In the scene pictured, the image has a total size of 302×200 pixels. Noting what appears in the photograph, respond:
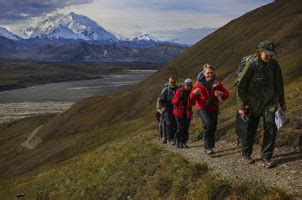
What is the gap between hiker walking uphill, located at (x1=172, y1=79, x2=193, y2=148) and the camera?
63.0ft

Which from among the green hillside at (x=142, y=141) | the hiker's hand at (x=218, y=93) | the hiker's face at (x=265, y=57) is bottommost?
the green hillside at (x=142, y=141)

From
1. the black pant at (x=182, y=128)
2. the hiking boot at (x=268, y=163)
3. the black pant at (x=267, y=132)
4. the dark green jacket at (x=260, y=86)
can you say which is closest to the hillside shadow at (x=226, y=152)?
the black pant at (x=267, y=132)

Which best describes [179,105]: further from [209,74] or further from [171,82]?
[209,74]

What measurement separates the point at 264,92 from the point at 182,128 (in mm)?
6963

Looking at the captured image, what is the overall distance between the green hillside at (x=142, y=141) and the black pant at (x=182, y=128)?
108 centimetres

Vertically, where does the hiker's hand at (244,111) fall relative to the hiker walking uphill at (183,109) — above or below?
above

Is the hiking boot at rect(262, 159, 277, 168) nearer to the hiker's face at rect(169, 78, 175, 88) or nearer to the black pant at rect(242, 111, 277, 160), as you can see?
the black pant at rect(242, 111, 277, 160)

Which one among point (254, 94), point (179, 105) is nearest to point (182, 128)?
point (179, 105)

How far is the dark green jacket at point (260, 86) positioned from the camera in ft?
42.4

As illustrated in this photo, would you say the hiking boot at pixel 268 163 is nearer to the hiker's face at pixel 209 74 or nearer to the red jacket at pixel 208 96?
the red jacket at pixel 208 96

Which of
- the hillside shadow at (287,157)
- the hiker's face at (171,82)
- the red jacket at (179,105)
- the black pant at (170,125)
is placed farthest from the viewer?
the black pant at (170,125)

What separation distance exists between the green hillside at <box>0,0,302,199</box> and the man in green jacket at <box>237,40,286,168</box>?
181 cm

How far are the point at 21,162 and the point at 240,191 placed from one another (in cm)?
5189

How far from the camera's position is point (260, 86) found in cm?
1314
